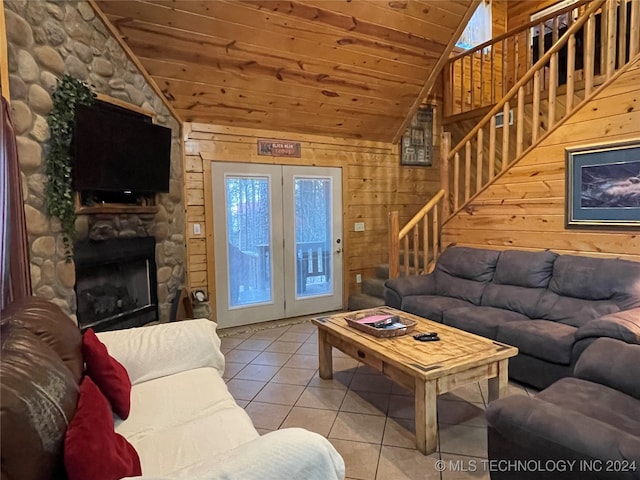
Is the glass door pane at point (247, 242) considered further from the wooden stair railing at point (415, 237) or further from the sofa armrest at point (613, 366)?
the sofa armrest at point (613, 366)

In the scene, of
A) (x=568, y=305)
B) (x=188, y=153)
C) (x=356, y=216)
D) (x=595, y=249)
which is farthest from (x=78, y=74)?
(x=595, y=249)

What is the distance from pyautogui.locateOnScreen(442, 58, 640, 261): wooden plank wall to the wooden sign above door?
6.66 ft

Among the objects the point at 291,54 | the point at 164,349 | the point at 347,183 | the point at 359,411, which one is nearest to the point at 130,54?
the point at 291,54

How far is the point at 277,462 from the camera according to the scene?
1.02m

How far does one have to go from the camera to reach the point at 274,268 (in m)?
4.73

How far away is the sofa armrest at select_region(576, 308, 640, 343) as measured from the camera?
2.20 meters

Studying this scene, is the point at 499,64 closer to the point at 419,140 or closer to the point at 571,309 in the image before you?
the point at 419,140

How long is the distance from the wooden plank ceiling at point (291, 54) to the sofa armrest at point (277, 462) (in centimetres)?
331

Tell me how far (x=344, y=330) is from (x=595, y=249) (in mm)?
2263

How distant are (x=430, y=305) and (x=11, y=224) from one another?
313cm

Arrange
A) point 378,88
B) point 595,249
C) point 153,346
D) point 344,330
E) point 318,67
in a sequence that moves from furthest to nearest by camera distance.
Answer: point 378,88 < point 318,67 < point 595,249 < point 344,330 < point 153,346

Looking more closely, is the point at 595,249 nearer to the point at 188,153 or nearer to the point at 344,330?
the point at 344,330

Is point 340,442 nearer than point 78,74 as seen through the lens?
Yes

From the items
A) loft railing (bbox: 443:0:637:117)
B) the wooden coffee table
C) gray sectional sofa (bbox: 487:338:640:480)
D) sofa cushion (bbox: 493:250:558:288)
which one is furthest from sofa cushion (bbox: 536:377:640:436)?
loft railing (bbox: 443:0:637:117)
